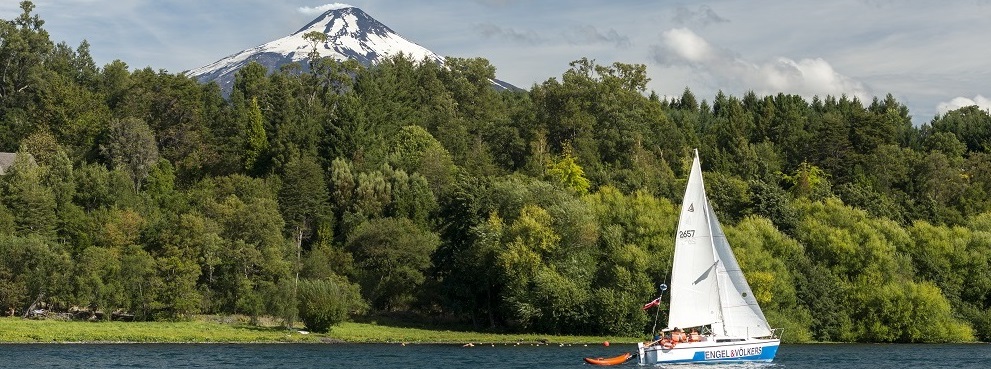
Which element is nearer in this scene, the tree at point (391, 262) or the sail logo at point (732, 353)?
the sail logo at point (732, 353)

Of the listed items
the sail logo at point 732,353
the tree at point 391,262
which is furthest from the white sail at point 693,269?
the tree at point 391,262

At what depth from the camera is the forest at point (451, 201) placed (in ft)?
321

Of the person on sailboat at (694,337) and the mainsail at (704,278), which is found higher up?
the mainsail at (704,278)

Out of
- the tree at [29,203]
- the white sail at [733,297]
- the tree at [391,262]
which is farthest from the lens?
the tree at [391,262]

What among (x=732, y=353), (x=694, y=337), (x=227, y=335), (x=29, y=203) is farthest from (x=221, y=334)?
(x=732, y=353)

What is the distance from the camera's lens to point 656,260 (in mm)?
96938

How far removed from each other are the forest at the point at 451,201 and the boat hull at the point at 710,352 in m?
21.9

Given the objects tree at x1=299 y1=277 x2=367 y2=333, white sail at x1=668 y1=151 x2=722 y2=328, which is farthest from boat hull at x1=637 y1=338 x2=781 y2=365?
tree at x1=299 y1=277 x2=367 y2=333

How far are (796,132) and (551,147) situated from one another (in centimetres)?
3447

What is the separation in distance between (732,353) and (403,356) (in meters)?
20.5

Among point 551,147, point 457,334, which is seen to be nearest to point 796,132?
point 551,147

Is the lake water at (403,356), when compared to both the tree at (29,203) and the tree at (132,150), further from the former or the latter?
the tree at (132,150)

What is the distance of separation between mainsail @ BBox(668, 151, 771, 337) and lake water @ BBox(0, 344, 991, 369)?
2.66 m

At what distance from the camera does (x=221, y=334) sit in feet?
303
